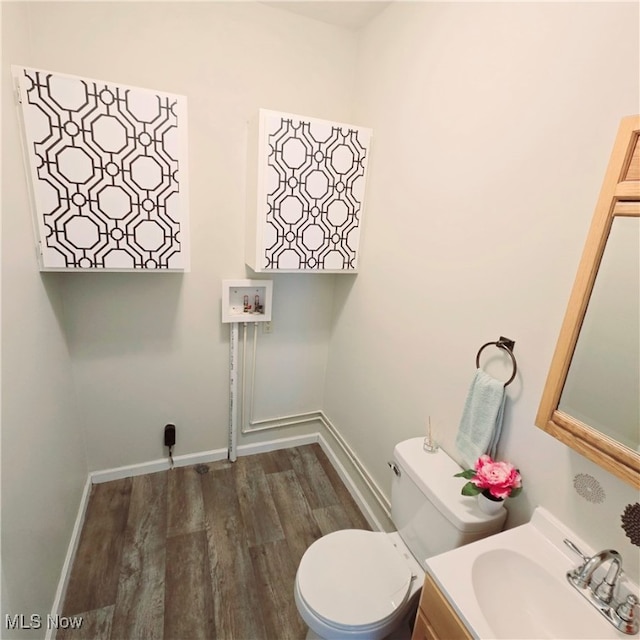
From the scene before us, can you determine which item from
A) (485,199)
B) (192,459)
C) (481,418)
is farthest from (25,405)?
(485,199)

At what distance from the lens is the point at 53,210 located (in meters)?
1.38

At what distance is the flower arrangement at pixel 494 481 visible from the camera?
107cm

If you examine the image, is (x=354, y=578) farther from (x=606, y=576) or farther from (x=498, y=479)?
(x=606, y=576)

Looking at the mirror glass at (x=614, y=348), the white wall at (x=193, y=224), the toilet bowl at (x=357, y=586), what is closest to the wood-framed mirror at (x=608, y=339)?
the mirror glass at (x=614, y=348)

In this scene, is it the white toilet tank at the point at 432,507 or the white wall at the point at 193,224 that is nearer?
the white toilet tank at the point at 432,507

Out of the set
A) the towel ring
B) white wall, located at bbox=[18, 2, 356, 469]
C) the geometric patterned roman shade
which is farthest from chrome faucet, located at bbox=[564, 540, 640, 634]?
white wall, located at bbox=[18, 2, 356, 469]

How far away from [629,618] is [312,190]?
69.3 inches

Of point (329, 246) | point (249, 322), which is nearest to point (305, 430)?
point (249, 322)

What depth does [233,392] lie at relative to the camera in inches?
87.4

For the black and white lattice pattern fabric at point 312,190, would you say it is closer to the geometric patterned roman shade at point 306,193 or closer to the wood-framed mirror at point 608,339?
the geometric patterned roman shade at point 306,193

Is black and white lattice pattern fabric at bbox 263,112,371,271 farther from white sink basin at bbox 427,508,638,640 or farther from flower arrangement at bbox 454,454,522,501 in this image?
white sink basin at bbox 427,508,638,640

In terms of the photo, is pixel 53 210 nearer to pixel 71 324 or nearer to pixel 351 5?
pixel 71 324

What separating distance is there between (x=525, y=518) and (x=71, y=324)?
2112mm

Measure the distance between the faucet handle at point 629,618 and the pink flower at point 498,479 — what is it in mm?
319
